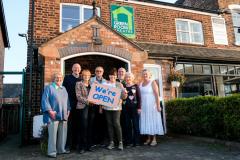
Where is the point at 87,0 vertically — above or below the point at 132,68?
above

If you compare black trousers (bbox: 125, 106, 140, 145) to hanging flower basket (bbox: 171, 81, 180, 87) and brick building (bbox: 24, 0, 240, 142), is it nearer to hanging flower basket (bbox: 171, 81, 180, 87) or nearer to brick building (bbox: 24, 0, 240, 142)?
brick building (bbox: 24, 0, 240, 142)

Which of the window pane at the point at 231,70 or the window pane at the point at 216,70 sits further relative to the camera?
the window pane at the point at 231,70

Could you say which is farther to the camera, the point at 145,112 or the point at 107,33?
the point at 107,33

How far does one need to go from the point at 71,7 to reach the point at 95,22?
3783mm

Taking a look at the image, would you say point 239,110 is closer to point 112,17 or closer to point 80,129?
point 80,129

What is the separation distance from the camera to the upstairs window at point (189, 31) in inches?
487

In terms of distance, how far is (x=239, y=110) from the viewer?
4945 millimetres

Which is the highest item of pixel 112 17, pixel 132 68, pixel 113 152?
pixel 112 17

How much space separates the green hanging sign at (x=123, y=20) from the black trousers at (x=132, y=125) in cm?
595

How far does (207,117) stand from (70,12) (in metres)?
7.50

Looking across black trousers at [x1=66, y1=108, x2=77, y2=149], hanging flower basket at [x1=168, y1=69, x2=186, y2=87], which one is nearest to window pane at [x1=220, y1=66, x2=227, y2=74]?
hanging flower basket at [x1=168, y1=69, x2=186, y2=87]

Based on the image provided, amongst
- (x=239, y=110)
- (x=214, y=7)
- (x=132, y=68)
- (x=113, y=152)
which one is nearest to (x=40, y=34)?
(x=132, y=68)

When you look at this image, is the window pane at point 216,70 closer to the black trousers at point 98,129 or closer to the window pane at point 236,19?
the window pane at point 236,19

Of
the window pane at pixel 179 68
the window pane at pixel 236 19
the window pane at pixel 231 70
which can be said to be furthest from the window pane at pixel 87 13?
the window pane at pixel 236 19
